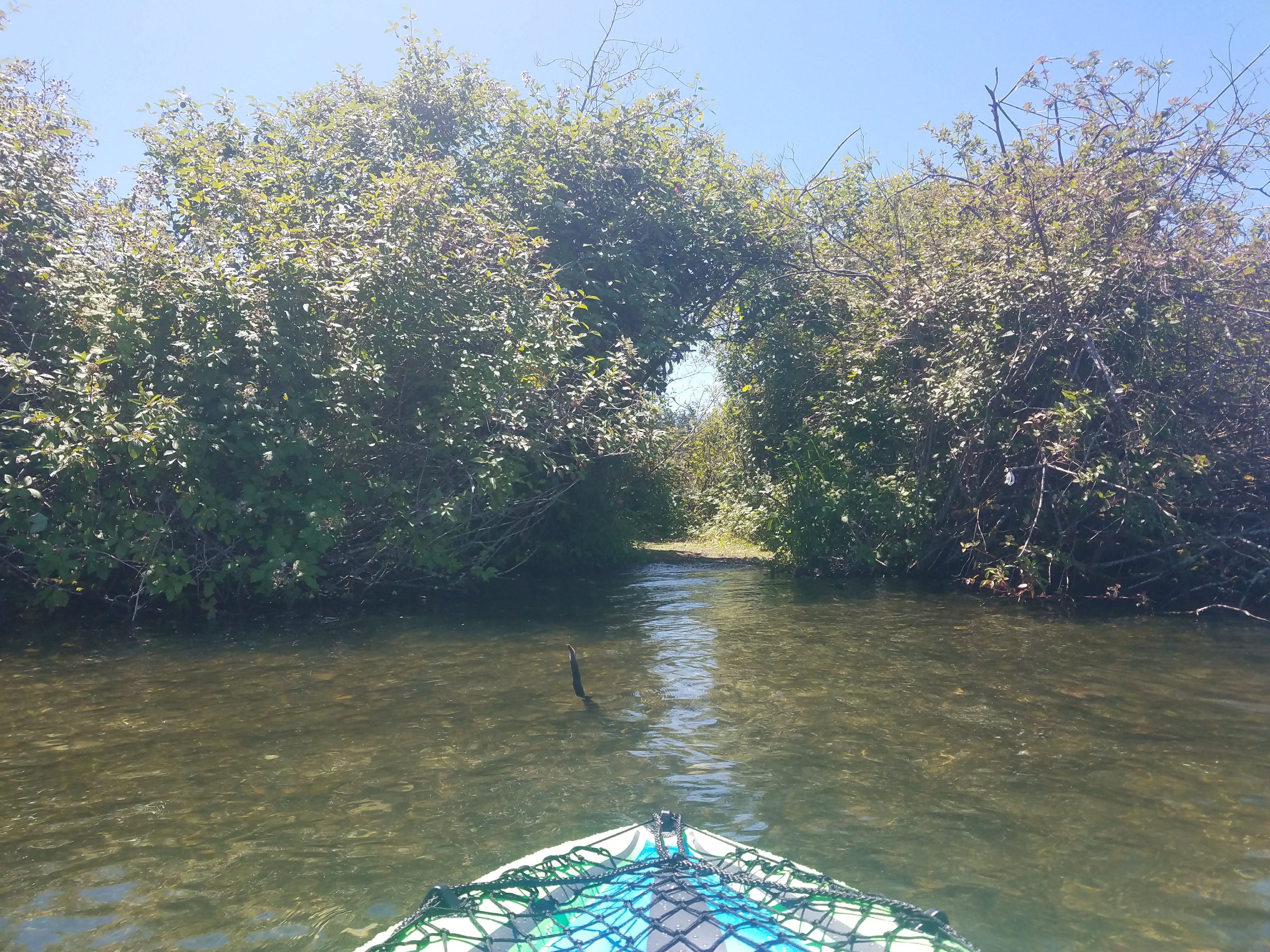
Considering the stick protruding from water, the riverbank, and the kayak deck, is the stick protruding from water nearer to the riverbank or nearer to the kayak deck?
the kayak deck

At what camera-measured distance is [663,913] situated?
3193 mm

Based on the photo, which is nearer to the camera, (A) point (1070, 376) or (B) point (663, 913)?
(B) point (663, 913)

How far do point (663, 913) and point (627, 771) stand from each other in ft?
8.22

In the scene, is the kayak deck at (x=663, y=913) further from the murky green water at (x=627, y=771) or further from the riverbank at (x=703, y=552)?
the riverbank at (x=703, y=552)

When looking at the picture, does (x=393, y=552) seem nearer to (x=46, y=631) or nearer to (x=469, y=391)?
(x=469, y=391)

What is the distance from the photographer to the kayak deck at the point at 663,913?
10.0 ft

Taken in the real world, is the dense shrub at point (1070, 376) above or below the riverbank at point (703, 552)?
above

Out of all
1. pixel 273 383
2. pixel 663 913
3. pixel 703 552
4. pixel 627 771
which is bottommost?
pixel 627 771

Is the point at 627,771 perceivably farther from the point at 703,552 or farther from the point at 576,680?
the point at 703,552

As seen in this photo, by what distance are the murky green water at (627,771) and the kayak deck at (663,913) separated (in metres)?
0.72

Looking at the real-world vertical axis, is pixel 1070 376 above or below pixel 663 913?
above

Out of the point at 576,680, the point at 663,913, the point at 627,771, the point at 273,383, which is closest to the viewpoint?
the point at 663,913

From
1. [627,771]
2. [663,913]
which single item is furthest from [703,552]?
[663,913]

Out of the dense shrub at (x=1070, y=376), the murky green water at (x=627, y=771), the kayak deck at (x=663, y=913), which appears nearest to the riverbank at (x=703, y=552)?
the dense shrub at (x=1070, y=376)
